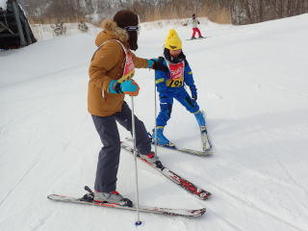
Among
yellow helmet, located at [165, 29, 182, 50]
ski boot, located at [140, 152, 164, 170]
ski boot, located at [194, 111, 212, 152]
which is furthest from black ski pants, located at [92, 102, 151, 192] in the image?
ski boot, located at [194, 111, 212, 152]

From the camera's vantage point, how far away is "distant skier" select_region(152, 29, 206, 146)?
3.55 m

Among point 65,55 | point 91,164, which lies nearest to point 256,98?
point 91,164

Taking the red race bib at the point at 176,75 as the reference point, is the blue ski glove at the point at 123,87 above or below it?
A: above

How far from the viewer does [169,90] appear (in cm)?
374

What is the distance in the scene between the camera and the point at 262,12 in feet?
71.1

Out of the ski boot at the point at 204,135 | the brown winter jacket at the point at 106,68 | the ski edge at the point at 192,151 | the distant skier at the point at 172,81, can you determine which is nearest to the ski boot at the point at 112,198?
the brown winter jacket at the point at 106,68

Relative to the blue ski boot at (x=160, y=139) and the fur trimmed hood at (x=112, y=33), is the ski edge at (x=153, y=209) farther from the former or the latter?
the fur trimmed hood at (x=112, y=33)

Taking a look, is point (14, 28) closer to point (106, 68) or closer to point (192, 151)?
point (192, 151)

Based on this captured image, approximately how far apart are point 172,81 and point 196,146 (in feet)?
3.02

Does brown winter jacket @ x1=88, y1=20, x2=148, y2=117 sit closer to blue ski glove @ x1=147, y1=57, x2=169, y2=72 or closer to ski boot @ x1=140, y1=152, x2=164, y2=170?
blue ski glove @ x1=147, y1=57, x2=169, y2=72

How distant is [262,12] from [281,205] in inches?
853

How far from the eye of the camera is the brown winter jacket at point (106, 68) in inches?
95.7

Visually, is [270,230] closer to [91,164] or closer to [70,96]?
[91,164]

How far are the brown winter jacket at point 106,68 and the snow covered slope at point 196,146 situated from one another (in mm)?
1001
